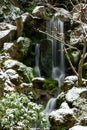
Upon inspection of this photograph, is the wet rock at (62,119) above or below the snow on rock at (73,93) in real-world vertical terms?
below

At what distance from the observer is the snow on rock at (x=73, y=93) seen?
11.5 metres

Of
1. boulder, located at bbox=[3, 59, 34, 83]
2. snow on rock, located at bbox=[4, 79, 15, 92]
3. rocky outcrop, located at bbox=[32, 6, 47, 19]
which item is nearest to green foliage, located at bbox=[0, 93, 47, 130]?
snow on rock, located at bbox=[4, 79, 15, 92]

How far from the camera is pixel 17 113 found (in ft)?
26.2

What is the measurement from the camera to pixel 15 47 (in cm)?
1608

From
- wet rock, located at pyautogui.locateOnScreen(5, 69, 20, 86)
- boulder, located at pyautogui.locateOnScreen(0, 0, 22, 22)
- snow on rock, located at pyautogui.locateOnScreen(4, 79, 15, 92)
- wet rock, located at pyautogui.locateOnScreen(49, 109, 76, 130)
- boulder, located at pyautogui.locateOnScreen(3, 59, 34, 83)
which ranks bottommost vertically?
wet rock, located at pyautogui.locateOnScreen(49, 109, 76, 130)

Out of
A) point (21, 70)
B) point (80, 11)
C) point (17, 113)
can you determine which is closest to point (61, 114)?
point (17, 113)

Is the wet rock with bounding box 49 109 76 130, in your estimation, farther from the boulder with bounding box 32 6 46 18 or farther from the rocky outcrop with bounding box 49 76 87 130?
the boulder with bounding box 32 6 46 18

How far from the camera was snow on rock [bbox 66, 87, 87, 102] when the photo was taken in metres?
11.5

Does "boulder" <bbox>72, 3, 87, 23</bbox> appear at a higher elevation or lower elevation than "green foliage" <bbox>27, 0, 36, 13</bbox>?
lower

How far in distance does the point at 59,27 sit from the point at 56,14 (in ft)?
3.67

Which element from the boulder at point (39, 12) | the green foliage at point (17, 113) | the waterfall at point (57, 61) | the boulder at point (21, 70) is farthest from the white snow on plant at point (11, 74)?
the boulder at point (39, 12)

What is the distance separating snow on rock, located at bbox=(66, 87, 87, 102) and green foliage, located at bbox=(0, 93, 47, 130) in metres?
3.22

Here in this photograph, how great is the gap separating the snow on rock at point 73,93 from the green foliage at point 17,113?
322 cm

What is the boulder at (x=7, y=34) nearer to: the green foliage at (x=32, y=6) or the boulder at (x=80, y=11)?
the boulder at (x=80, y=11)
